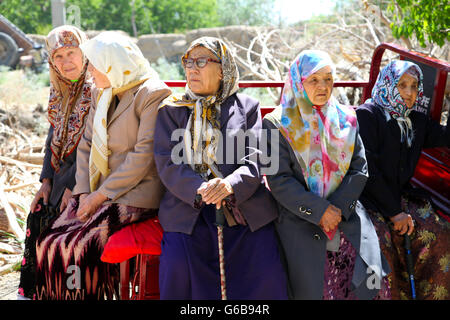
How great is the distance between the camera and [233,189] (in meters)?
2.93

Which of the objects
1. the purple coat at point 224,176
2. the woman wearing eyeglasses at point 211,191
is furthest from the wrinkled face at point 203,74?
the purple coat at point 224,176

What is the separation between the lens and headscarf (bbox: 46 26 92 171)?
357 centimetres

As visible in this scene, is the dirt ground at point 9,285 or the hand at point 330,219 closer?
the hand at point 330,219

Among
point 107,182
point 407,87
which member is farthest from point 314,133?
point 107,182

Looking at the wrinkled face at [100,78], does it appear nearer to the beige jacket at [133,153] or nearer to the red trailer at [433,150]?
the beige jacket at [133,153]

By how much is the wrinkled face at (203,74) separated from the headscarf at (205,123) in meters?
0.03

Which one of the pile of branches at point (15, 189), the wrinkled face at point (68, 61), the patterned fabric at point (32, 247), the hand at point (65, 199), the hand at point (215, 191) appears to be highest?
the wrinkled face at point (68, 61)

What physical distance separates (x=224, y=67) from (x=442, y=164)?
1.70 m

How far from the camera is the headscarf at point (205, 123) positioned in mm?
3102

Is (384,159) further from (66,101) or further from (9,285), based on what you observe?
(9,285)

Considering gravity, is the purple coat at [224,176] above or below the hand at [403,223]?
above

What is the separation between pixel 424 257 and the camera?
327 centimetres

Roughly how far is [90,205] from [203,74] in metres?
1.06

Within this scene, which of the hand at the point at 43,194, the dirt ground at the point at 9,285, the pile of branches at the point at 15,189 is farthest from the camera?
the pile of branches at the point at 15,189
